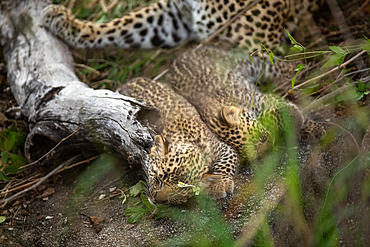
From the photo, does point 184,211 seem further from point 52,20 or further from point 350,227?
point 52,20

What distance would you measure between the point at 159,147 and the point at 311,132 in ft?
6.09

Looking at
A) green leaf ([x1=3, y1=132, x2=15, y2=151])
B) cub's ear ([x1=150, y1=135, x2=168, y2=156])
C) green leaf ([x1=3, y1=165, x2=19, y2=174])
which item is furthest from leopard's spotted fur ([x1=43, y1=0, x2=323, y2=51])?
cub's ear ([x1=150, y1=135, x2=168, y2=156])

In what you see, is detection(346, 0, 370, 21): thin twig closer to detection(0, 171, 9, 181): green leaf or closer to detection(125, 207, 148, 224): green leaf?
detection(125, 207, 148, 224): green leaf

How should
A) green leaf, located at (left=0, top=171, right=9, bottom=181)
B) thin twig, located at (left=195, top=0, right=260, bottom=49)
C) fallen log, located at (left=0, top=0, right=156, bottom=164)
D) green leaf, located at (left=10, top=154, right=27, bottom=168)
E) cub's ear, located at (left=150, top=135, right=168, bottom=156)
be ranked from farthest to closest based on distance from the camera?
thin twig, located at (left=195, top=0, right=260, bottom=49)
green leaf, located at (left=10, top=154, right=27, bottom=168)
green leaf, located at (left=0, top=171, right=9, bottom=181)
fallen log, located at (left=0, top=0, right=156, bottom=164)
cub's ear, located at (left=150, top=135, right=168, bottom=156)

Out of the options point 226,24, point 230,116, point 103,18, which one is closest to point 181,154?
point 230,116

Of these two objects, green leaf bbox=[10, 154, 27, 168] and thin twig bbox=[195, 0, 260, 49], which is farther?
thin twig bbox=[195, 0, 260, 49]

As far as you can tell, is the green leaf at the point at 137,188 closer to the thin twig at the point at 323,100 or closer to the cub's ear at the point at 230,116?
the cub's ear at the point at 230,116

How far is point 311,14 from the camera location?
19.8 ft

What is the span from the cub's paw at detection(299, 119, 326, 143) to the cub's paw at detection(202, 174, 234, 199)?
1.14 metres

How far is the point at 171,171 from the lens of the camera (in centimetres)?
372

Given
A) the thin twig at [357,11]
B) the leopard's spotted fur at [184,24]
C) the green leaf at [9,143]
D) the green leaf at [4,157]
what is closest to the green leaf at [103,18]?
the leopard's spotted fur at [184,24]

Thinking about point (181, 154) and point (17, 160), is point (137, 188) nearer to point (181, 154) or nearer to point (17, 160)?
point (181, 154)

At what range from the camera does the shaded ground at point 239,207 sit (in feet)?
10.6

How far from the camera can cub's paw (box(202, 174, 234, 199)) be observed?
3.75 metres
